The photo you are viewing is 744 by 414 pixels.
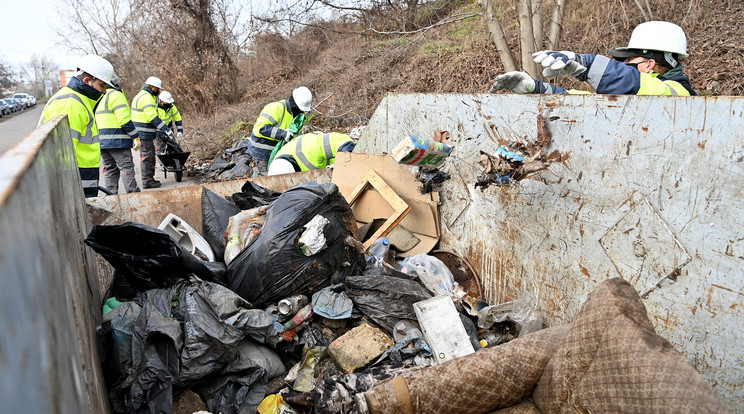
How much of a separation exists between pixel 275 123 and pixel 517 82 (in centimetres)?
335

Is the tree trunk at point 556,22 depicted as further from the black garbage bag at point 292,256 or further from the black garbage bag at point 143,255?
the black garbage bag at point 143,255

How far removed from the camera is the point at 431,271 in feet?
10.7

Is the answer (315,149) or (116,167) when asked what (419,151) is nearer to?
(315,149)

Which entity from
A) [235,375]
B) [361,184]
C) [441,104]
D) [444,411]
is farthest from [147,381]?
[441,104]

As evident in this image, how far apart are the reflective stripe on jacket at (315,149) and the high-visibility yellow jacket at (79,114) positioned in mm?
1749

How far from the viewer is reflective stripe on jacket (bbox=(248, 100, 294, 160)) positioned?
5.55 m

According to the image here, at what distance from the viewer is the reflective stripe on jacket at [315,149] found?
454cm

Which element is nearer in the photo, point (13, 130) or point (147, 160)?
point (147, 160)

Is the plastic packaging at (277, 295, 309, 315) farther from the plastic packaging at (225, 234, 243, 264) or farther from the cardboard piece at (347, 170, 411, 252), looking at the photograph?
the cardboard piece at (347, 170, 411, 252)

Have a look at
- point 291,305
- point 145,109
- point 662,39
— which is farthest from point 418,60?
point 291,305

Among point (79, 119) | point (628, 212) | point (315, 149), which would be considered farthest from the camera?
point (315, 149)

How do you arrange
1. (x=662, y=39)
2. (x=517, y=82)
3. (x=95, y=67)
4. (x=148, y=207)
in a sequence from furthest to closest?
1. (x=95, y=67)
2. (x=148, y=207)
3. (x=517, y=82)
4. (x=662, y=39)

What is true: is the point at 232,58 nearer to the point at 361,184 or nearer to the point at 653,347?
the point at 361,184

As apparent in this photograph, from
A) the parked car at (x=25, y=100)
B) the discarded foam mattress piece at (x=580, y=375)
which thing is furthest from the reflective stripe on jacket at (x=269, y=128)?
the parked car at (x=25, y=100)
